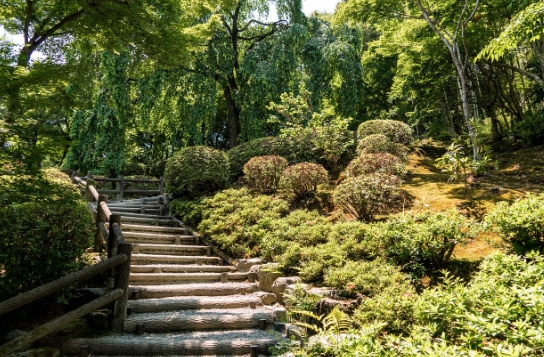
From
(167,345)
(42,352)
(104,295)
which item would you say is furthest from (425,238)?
(42,352)

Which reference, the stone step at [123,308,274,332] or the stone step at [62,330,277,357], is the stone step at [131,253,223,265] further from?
the stone step at [62,330,277,357]

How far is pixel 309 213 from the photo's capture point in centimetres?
672

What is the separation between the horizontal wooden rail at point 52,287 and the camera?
120 inches

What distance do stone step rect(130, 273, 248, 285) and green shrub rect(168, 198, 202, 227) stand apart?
2.26m

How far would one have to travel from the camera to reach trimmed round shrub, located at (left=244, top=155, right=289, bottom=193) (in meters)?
8.31

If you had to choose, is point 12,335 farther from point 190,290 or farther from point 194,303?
point 190,290

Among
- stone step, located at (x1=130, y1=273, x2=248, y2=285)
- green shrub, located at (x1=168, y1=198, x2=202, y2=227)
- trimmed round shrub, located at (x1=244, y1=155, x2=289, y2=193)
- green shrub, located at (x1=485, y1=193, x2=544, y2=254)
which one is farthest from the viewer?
trimmed round shrub, located at (x1=244, y1=155, x2=289, y2=193)

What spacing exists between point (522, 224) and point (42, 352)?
514 centimetres

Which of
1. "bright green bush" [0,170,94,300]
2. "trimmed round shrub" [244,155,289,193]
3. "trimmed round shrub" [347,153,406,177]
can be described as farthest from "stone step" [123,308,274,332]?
"trimmed round shrub" [244,155,289,193]

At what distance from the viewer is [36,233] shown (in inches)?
162

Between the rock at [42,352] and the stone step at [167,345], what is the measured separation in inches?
4.5

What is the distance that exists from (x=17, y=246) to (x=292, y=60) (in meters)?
10.8

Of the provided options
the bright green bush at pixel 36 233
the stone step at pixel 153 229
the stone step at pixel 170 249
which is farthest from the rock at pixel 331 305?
the stone step at pixel 153 229

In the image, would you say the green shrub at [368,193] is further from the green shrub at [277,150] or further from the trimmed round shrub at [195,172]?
the trimmed round shrub at [195,172]
